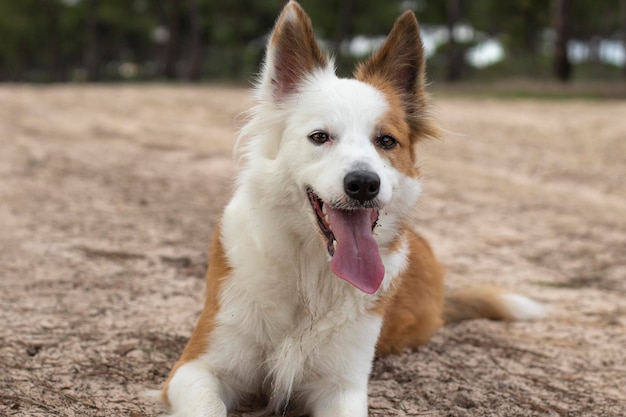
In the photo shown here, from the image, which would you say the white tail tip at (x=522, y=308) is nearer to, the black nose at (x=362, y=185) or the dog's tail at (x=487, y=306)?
the dog's tail at (x=487, y=306)

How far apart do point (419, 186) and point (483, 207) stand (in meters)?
5.83

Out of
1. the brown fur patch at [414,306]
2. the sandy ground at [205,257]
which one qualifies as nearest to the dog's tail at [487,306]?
the sandy ground at [205,257]

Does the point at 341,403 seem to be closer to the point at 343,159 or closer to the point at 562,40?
the point at 343,159

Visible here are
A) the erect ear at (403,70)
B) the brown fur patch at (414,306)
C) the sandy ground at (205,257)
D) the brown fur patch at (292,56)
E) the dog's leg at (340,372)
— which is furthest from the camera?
the brown fur patch at (414,306)

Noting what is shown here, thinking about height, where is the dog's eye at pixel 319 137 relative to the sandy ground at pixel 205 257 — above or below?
above

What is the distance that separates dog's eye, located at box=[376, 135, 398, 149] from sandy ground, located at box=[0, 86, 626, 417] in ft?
1.51

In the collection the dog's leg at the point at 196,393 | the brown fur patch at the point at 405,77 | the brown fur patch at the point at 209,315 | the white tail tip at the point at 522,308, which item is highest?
the brown fur patch at the point at 405,77

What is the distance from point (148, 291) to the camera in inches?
215

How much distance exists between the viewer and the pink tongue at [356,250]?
10.9ft

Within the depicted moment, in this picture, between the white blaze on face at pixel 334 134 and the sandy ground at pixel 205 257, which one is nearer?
the white blaze on face at pixel 334 134

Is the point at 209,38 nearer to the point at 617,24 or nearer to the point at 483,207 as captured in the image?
the point at 617,24

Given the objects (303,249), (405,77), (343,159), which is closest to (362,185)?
(343,159)

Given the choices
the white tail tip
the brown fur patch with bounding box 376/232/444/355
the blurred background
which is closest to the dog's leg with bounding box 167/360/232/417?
the brown fur patch with bounding box 376/232/444/355

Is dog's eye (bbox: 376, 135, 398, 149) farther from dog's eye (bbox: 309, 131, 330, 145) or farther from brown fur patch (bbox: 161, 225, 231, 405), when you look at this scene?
brown fur patch (bbox: 161, 225, 231, 405)
